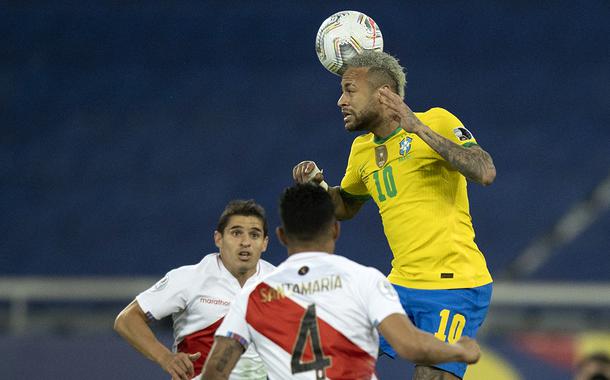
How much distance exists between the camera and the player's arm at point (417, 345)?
4.25 metres

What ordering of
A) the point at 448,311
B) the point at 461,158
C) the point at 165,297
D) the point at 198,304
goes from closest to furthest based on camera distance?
the point at 461,158 → the point at 448,311 → the point at 165,297 → the point at 198,304

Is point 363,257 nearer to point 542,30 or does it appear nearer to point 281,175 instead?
point 281,175

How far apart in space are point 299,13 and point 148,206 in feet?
10.3

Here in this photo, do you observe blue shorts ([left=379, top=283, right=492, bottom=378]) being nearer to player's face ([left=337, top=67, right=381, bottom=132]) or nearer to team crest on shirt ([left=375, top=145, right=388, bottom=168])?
team crest on shirt ([left=375, top=145, right=388, bottom=168])

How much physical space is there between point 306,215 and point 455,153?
48.7 inches

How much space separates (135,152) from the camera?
1354 centimetres

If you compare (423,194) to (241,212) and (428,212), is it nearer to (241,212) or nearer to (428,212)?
(428,212)

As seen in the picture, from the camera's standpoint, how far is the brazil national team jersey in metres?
5.73

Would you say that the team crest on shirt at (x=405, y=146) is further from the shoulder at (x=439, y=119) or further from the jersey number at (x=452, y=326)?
the jersey number at (x=452, y=326)

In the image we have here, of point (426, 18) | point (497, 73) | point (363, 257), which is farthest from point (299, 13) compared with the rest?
point (363, 257)

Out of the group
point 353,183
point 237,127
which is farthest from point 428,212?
point 237,127

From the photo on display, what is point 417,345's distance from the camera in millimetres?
4242

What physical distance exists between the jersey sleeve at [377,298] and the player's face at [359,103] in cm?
166

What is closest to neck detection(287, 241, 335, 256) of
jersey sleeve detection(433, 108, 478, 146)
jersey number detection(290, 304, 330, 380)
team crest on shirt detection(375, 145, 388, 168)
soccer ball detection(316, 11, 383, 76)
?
jersey number detection(290, 304, 330, 380)
